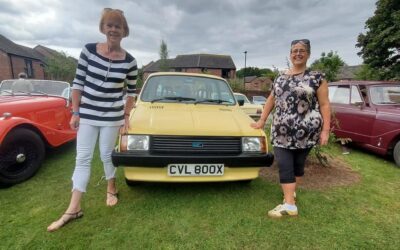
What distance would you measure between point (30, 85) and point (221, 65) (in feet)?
151

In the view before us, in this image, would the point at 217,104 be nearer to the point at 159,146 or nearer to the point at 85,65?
the point at 159,146

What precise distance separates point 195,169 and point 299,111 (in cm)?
127

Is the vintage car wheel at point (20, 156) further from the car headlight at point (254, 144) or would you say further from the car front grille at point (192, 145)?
the car headlight at point (254, 144)

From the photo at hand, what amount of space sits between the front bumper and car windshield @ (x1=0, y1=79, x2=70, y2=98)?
3.47m

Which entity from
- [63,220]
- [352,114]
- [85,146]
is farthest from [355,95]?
[63,220]

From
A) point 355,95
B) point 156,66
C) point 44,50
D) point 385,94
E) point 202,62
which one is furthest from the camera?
point 156,66

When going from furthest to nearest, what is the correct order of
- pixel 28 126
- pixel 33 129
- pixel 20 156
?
1. pixel 33 129
2. pixel 28 126
3. pixel 20 156

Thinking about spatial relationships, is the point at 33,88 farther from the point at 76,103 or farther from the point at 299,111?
the point at 299,111

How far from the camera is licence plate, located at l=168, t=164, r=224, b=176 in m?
2.88

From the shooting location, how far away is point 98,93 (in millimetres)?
2592

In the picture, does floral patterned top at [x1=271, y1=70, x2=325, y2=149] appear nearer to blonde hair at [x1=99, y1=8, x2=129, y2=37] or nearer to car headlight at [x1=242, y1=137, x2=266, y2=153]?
car headlight at [x1=242, y1=137, x2=266, y2=153]

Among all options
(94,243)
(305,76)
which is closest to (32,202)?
(94,243)

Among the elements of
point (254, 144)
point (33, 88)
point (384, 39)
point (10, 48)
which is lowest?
point (254, 144)

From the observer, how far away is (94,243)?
92.0 inches
